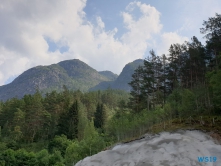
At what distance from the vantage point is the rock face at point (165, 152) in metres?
19.1

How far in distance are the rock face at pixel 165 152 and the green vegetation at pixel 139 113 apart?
93.4 inches

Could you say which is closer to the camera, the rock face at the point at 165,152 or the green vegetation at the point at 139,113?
the rock face at the point at 165,152

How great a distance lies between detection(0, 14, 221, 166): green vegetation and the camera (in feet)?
97.4

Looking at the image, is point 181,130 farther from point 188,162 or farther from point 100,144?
point 100,144

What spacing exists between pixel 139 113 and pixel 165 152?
58.8ft

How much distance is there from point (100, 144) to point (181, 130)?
539 inches

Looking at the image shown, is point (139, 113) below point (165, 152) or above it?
above

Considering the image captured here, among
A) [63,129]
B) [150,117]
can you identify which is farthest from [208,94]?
[63,129]

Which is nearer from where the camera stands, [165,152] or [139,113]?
[165,152]

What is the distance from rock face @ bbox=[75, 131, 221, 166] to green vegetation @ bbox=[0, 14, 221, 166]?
2373 millimetres

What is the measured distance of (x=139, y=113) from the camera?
38406 millimetres

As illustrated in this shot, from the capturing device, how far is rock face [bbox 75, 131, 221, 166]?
1908 centimetres

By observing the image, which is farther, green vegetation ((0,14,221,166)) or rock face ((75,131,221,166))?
green vegetation ((0,14,221,166))

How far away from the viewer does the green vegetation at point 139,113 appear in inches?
1169
